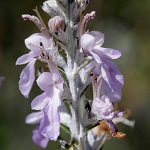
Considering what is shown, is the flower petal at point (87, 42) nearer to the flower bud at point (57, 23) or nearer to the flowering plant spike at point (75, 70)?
the flowering plant spike at point (75, 70)

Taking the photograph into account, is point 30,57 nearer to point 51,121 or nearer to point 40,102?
point 40,102

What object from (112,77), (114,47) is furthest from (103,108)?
(114,47)

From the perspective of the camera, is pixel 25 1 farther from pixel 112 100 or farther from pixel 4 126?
pixel 112 100

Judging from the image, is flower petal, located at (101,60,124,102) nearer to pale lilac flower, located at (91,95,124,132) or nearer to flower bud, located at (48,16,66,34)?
pale lilac flower, located at (91,95,124,132)

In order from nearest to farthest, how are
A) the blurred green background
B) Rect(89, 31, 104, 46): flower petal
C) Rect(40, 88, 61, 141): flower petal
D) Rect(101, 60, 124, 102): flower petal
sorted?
Rect(40, 88, 61, 141): flower petal
Rect(101, 60, 124, 102): flower petal
Rect(89, 31, 104, 46): flower petal
the blurred green background

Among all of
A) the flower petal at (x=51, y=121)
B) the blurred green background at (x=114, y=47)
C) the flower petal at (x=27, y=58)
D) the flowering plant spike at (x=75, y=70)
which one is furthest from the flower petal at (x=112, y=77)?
the blurred green background at (x=114, y=47)

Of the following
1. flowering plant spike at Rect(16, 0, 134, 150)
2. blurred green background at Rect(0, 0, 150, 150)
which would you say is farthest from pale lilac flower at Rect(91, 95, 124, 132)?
blurred green background at Rect(0, 0, 150, 150)
